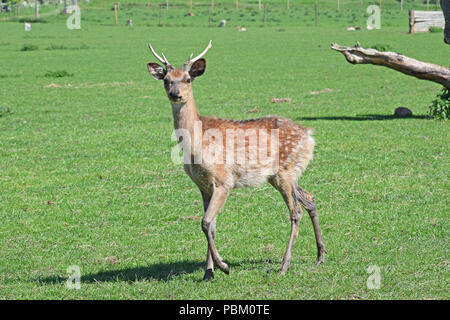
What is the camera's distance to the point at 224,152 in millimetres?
7914

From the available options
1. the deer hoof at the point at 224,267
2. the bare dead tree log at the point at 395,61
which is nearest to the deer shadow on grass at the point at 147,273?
the deer hoof at the point at 224,267

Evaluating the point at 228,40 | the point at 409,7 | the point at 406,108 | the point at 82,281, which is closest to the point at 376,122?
the point at 406,108

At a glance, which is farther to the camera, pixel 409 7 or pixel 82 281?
pixel 409 7

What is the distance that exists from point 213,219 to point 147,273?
0.99 meters

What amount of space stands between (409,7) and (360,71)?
5823cm

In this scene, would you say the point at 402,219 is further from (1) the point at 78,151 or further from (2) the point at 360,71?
(2) the point at 360,71

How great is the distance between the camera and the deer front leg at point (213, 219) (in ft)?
24.9

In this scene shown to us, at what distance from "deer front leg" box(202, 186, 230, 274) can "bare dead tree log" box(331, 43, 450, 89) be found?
30.2 ft

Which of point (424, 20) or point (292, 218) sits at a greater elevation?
point (424, 20)

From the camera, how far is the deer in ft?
25.3

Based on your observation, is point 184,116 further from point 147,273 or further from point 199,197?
point 199,197

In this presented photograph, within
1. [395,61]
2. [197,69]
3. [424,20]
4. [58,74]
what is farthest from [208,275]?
[424,20]

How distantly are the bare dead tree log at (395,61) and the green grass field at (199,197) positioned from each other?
1178 millimetres

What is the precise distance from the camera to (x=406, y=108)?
1903cm
